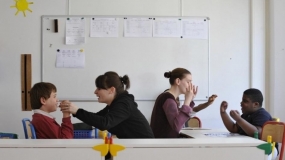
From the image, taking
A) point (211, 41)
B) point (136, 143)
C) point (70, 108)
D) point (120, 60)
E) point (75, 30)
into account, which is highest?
point (75, 30)

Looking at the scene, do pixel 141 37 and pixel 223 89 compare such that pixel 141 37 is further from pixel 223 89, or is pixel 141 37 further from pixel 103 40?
pixel 223 89

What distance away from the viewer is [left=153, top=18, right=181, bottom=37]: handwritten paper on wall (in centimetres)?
517

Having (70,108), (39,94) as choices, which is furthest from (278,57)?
(70,108)

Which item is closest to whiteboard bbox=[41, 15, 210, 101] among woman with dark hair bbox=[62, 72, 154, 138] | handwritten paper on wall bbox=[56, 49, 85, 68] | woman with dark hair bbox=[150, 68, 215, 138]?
handwritten paper on wall bbox=[56, 49, 85, 68]

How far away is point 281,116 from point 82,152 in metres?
3.82

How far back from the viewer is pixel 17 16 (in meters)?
5.14

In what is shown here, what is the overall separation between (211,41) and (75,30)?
1.75 meters

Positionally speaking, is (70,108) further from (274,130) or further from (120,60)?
(120,60)

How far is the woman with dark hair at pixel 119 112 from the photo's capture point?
248 cm

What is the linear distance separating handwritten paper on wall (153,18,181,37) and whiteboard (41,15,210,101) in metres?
0.05

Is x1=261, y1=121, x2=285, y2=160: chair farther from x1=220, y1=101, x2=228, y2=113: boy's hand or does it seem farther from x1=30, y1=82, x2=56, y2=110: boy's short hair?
x1=30, y1=82, x2=56, y2=110: boy's short hair

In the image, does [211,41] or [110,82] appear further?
[211,41]

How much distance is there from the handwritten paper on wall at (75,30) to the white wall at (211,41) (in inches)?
4.4

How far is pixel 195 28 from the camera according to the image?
17.0 feet
